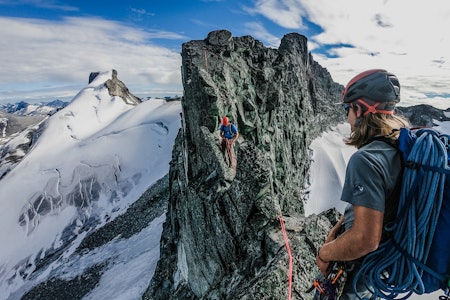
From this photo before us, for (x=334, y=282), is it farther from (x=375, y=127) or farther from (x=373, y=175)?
(x=375, y=127)

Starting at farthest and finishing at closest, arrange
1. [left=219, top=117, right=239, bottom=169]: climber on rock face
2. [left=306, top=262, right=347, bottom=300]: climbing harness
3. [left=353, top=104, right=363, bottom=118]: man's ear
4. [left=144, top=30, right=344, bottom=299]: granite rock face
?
[left=219, top=117, right=239, bottom=169]: climber on rock face < [left=144, top=30, right=344, bottom=299]: granite rock face < [left=306, top=262, right=347, bottom=300]: climbing harness < [left=353, top=104, right=363, bottom=118]: man's ear

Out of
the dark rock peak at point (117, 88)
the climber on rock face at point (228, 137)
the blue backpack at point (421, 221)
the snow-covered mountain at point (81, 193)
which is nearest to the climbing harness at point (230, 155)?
the climber on rock face at point (228, 137)

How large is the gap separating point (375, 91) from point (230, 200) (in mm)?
10746

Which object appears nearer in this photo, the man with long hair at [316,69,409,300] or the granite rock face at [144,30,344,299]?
the man with long hair at [316,69,409,300]

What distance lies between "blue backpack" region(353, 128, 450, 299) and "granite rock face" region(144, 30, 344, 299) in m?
4.93

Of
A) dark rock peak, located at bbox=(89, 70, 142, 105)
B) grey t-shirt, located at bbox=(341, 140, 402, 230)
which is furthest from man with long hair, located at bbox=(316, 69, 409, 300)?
dark rock peak, located at bbox=(89, 70, 142, 105)

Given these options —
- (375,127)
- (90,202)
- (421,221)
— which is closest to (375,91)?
(375,127)

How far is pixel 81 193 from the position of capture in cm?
6331

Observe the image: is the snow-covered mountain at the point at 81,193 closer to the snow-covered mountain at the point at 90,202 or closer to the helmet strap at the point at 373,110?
the snow-covered mountain at the point at 90,202

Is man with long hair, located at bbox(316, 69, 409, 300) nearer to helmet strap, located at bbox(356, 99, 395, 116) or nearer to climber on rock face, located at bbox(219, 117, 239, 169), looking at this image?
helmet strap, located at bbox(356, 99, 395, 116)

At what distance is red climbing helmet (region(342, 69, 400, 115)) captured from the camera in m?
3.68

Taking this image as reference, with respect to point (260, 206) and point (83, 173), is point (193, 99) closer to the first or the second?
point (260, 206)

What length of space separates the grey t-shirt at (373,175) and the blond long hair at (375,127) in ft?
0.75

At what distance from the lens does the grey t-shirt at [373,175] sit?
123 inches
